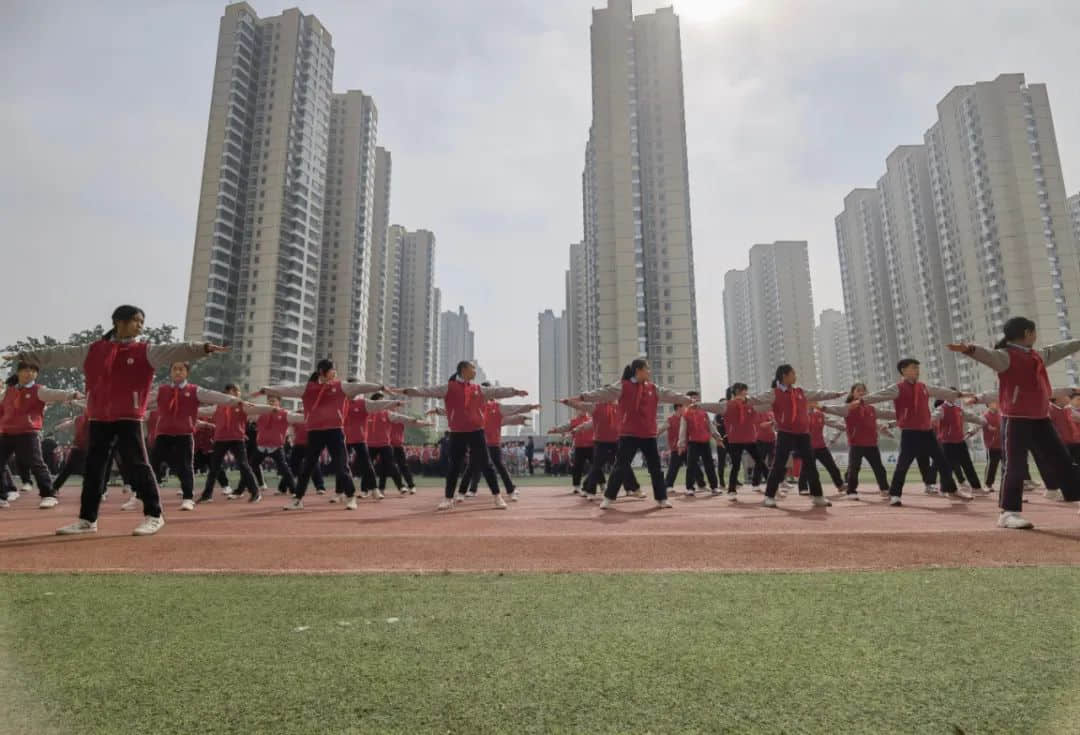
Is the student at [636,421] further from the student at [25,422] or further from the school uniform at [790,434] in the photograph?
the student at [25,422]

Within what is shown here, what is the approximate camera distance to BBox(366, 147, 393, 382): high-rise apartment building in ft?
315

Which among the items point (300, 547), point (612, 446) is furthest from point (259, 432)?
point (300, 547)

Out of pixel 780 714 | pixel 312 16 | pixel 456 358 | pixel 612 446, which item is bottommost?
A: pixel 780 714

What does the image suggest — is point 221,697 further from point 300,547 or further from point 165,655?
point 300,547

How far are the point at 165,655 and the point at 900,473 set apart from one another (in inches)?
391

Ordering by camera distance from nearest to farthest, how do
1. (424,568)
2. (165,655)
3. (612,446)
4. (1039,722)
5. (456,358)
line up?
(1039,722)
(165,655)
(424,568)
(612,446)
(456,358)

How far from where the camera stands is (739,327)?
111 m

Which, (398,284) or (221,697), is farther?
(398,284)

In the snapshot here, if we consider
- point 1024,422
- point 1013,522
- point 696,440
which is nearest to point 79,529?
point 1013,522

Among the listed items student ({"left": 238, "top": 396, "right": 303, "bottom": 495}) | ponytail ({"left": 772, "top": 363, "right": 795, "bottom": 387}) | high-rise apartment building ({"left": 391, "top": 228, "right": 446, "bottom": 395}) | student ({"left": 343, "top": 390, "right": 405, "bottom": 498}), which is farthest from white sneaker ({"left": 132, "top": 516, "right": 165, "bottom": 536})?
high-rise apartment building ({"left": 391, "top": 228, "right": 446, "bottom": 395})

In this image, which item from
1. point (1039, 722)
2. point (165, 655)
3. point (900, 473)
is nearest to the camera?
point (1039, 722)

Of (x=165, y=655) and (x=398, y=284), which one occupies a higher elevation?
(x=398, y=284)

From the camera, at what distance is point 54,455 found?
21.2 meters

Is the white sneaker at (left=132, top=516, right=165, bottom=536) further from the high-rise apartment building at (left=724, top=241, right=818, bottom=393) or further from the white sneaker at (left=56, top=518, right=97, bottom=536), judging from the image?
the high-rise apartment building at (left=724, top=241, right=818, bottom=393)
